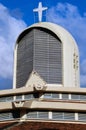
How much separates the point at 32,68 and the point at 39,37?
194 inches

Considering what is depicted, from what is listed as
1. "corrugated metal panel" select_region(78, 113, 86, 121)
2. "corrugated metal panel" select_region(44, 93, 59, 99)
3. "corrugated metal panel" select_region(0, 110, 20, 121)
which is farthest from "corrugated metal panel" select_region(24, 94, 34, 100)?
"corrugated metal panel" select_region(78, 113, 86, 121)

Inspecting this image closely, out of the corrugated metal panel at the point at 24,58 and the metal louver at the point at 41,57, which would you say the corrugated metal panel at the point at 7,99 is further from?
the corrugated metal panel at the point at 24,58

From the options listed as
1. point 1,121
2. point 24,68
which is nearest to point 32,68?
point 24,68

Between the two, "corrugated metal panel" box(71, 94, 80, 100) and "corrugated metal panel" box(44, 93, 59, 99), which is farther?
"corrugated metal panel" box(71, 94, 80, 100)

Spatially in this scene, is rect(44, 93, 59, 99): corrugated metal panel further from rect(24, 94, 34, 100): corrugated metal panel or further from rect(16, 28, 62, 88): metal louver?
rect(16, 28, 62, 88): metal louver

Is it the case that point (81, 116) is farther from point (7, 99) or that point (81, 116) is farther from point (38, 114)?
point (7, 99)

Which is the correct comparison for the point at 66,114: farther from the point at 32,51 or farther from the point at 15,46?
the point at 15,46

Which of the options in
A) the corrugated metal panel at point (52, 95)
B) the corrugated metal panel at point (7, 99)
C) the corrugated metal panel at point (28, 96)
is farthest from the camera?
the corrugated metal panel at point (7, 99)

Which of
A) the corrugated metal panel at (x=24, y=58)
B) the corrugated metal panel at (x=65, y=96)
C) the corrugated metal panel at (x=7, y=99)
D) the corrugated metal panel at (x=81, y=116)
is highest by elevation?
the corrugated metal panel at (x=24, y=58)

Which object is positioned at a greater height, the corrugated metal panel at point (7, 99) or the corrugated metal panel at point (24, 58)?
the corrugated metal panel at point (24, 58)

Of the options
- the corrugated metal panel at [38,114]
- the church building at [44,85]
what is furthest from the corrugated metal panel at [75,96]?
the corrugated metal panel at [38,114]

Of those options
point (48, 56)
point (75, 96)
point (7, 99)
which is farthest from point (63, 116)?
point (48, 56)

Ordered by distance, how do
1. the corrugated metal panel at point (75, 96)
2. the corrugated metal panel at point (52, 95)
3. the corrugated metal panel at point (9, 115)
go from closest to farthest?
1. the corrugated metal panel at point (9, 115)
2. the corrugated metal panel at point (52, 95)
3. the corrugated metal panel at point (75, 96)

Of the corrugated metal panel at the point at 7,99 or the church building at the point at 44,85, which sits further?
the corrugated metal panel at the point at 7,99
